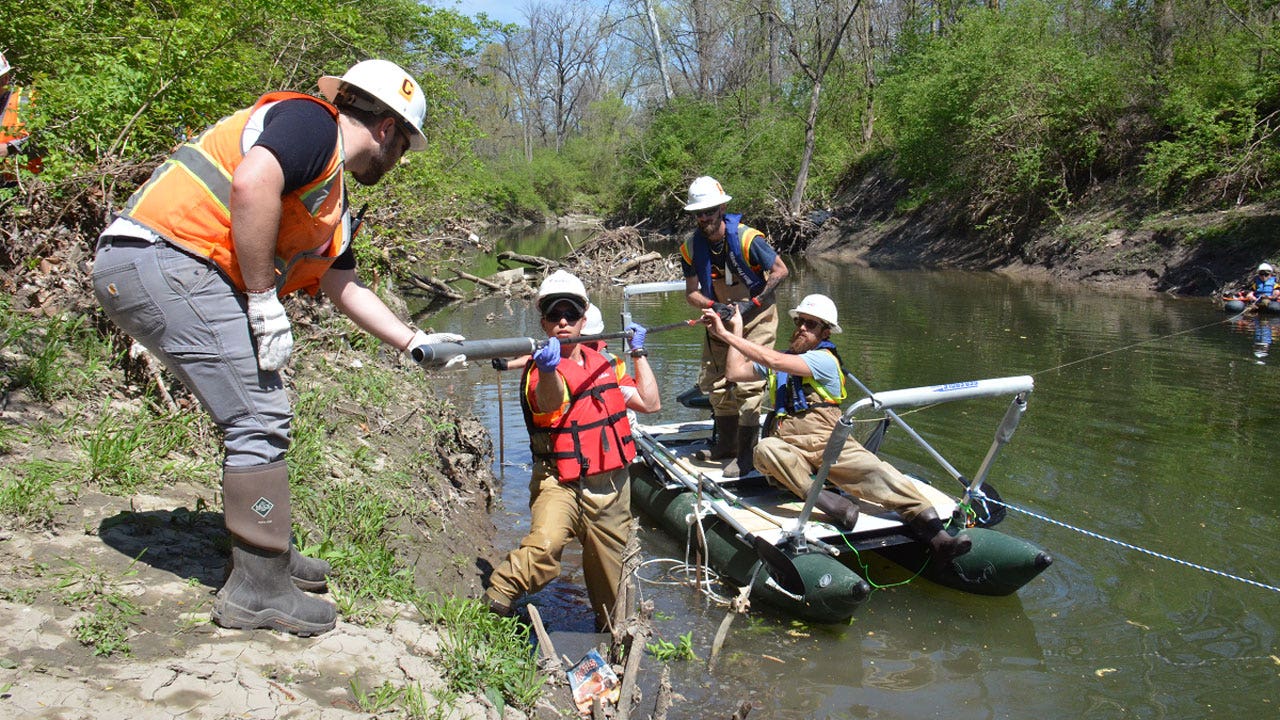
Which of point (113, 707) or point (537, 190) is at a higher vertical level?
point (537, 190)

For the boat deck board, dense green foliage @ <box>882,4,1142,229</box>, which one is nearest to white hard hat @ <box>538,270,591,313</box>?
the boat deck board

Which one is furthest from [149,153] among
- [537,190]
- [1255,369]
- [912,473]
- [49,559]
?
[537,190]

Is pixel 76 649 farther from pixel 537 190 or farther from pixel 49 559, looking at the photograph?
pixel 537 190

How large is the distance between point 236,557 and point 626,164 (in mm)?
46773

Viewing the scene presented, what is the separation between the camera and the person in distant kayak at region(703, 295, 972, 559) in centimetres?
593

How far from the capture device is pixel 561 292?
498cm

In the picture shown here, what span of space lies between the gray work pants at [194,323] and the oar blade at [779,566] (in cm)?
331

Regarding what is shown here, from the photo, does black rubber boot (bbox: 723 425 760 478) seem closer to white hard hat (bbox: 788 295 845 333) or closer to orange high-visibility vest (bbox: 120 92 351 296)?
white hard hat (bbox: 788 295 845 333)

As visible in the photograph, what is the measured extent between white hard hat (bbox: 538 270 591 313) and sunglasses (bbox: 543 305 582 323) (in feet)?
0.09

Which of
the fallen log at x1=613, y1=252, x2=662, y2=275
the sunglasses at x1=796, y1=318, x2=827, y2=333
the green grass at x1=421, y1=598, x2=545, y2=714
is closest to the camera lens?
the green grass at x1=421, y1=598, x2=545, y2=714

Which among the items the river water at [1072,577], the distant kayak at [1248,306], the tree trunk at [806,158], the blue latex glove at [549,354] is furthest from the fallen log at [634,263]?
the blue latex glove at [549,354]

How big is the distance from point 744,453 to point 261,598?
4394mm

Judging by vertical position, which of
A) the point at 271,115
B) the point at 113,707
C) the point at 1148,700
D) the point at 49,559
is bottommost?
the point at 1148,700

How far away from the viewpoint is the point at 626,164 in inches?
1925
